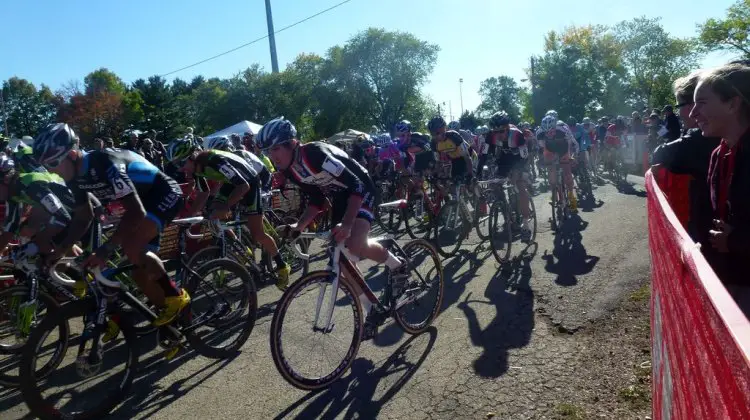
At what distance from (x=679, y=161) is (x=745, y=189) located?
98cm

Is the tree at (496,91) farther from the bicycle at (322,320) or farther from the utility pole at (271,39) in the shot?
the bicycle at (322,320)

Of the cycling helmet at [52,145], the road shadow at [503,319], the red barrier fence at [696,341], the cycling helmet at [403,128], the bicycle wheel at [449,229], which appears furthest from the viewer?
the cycling helmet at [403,128]

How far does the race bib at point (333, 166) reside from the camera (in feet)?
13.7

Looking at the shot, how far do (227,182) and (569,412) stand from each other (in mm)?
4428

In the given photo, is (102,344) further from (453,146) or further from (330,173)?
(453,146)

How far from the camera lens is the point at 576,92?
57844 mm

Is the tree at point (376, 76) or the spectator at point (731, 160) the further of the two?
the tree at point (376, 76)

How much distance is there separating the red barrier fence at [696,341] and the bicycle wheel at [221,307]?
3701 mm

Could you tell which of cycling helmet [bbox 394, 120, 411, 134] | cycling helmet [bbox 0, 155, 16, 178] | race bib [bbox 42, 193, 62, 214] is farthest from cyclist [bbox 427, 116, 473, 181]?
cycling helmet [bbox 0, 155, 16, 178]

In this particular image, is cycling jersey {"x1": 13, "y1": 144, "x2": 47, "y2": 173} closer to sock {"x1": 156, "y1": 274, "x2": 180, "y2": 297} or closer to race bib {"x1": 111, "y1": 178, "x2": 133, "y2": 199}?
race bib {"x1": 111, "y1": 178, "x2": 133, "y2": 199}

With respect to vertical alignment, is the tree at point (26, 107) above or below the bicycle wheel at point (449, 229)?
above

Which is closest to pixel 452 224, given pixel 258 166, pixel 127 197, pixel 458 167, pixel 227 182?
pixel 458 167

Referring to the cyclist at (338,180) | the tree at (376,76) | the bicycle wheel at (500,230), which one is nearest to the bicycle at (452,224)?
the bicycle wheel at (500,230)

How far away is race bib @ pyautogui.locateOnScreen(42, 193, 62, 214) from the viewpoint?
469cm
